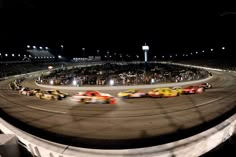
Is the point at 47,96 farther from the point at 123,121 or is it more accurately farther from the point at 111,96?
the point at 123,121

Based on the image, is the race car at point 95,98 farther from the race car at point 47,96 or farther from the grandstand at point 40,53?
the grandstand at point 40,53

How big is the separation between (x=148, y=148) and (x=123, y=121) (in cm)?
636

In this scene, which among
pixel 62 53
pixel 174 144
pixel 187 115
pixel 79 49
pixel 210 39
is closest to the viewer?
pixel 174 144

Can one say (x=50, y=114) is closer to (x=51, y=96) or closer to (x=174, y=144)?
(x=51, y=96)

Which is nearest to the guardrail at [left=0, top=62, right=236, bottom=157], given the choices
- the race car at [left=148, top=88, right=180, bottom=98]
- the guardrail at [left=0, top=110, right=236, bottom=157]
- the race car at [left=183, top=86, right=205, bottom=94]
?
the guardrail at [left=0, top=110, right=236, bottom=157]

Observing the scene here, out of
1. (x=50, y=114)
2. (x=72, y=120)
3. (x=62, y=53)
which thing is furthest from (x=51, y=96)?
(x=62, y=53)

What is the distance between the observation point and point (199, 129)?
31.4ft

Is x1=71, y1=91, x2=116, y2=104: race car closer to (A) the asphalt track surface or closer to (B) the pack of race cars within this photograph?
(B) the pack of race cars

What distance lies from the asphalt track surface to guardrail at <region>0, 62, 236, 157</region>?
9.30 ft

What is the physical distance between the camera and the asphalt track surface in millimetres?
8859

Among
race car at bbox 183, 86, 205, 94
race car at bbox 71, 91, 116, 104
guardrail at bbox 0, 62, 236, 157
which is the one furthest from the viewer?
race car at bbox 183, 86, 205, 94

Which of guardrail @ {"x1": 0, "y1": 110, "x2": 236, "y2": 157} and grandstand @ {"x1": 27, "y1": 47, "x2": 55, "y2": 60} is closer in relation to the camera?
guardrail @ {"x1": 0, "y1": 110, "x2": 236, "y2": 157}

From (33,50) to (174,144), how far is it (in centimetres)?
10367

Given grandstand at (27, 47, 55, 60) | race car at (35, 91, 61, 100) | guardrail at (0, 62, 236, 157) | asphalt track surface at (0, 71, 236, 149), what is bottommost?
asphalt track surface at (0, 71, 236, 149)
